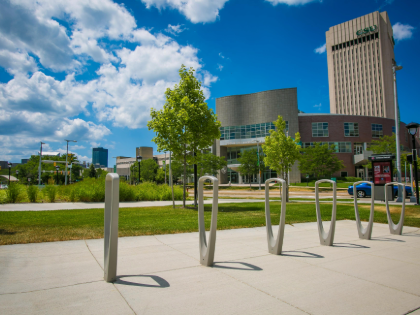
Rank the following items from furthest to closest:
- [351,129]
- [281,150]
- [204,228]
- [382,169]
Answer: [351,129], [382,169], [281,150], [204,228]

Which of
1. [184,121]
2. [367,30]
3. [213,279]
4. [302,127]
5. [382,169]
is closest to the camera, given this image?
[213,279]

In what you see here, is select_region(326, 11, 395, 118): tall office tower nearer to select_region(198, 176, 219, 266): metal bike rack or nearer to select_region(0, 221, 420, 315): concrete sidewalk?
select_region(0, 221, 420, 315): concrete sidewalk

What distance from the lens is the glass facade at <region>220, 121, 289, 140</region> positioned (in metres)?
60.4

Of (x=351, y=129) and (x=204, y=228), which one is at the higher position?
(x=351, y=129)

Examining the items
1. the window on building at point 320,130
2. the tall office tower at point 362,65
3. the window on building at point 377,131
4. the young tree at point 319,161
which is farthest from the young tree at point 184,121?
the tall office tower at point 362,65

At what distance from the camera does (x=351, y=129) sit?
59.8 meters

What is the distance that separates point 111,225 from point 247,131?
199 feet

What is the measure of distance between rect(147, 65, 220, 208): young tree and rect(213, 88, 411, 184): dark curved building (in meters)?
42.7

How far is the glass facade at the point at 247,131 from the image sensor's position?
198ft

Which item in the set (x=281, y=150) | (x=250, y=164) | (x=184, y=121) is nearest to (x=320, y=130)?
(x=250, y=164)

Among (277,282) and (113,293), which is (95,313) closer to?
(113,293)

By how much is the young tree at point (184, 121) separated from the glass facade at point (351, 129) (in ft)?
178

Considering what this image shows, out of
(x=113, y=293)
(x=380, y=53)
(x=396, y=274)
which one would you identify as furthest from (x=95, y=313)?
(x=380, y=53)

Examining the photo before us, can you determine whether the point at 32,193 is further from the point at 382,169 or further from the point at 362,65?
the point at 362,65
